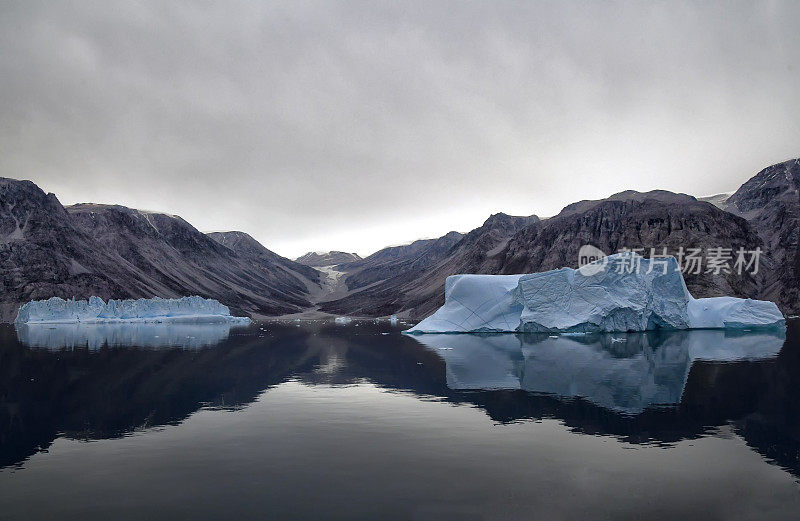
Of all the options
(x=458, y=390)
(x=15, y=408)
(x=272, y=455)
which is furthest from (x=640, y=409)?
(x=15, y=408)

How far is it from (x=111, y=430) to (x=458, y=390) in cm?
1365

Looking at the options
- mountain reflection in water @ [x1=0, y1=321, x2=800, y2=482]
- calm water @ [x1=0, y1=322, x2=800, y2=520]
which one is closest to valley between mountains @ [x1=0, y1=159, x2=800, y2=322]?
mountain reflection in water @ [x1=0, y1=321, x2=800, y2=482]

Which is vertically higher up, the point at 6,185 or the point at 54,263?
the point at 6,185

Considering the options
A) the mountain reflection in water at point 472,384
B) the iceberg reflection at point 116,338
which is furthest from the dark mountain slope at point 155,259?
the mountain reflection in water at point 472,384

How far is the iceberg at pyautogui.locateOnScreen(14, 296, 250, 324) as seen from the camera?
3863 inches

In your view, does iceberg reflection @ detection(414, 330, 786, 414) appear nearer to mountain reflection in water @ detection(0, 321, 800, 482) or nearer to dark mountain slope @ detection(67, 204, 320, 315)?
mountain reflection in water @ detection(0, 321, 800, 482)

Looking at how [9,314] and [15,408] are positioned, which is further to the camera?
[9,314]

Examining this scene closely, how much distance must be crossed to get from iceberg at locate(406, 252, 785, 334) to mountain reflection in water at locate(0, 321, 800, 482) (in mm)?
10923

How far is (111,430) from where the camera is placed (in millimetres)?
16984

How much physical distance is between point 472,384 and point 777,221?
147968 mm

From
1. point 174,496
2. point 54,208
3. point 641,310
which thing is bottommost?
point 174,496

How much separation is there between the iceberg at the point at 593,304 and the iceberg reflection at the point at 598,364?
5.39 metres

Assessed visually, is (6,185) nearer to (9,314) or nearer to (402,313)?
(9,314)

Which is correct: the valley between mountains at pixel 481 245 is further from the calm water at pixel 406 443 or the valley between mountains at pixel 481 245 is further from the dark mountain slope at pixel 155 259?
the calm water at pixel 406 443
